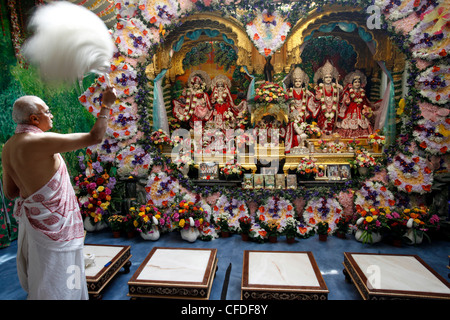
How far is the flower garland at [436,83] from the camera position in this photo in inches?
193

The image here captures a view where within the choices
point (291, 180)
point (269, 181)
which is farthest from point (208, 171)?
point (291, 180)

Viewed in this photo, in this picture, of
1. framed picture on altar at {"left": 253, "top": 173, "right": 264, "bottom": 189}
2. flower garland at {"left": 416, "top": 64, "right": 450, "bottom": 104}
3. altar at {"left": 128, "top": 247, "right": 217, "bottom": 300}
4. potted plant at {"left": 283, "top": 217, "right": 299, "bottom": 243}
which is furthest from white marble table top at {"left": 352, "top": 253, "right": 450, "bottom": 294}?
flower garland at {"left": 416, "top": 64, "right": 450, "bottom": 104}

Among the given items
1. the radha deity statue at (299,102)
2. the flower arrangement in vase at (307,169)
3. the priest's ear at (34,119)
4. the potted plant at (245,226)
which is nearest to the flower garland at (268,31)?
the radha deity statue at (299,102)

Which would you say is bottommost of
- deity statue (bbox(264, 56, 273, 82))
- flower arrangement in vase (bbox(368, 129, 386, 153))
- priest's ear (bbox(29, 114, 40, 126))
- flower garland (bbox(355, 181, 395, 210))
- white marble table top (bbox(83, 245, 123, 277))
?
white marble table top (bbox(83, 245, 123, 277))

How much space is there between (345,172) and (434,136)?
175cm

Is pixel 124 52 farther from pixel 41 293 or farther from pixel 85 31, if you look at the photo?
pixel 41 293

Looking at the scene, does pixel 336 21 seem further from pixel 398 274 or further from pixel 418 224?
pixel 398 274

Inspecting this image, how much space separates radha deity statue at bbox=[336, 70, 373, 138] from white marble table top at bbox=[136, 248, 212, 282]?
5.46 meters

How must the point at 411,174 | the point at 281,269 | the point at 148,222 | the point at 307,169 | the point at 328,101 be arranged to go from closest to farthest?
the point at 281,269
the point at 148,222
the point at 411,174
the point at 307,169
the point at 328,101

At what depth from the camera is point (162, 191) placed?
221 inches

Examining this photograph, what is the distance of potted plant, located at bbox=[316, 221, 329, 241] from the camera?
489 cm

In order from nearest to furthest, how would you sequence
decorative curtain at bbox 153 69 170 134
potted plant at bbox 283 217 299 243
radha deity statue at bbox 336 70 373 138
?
potted plant at bbox 283 217 299 243
decorative curtain at bbox 153 69 170 134
radha deity statue at bbox 336 70 373 138

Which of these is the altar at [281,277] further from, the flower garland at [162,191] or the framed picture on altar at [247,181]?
the flower garland at [162,191]

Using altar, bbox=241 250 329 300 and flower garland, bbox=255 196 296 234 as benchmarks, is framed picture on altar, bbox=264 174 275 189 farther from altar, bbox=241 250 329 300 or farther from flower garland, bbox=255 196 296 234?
altar, bbox=241 250 329 300
